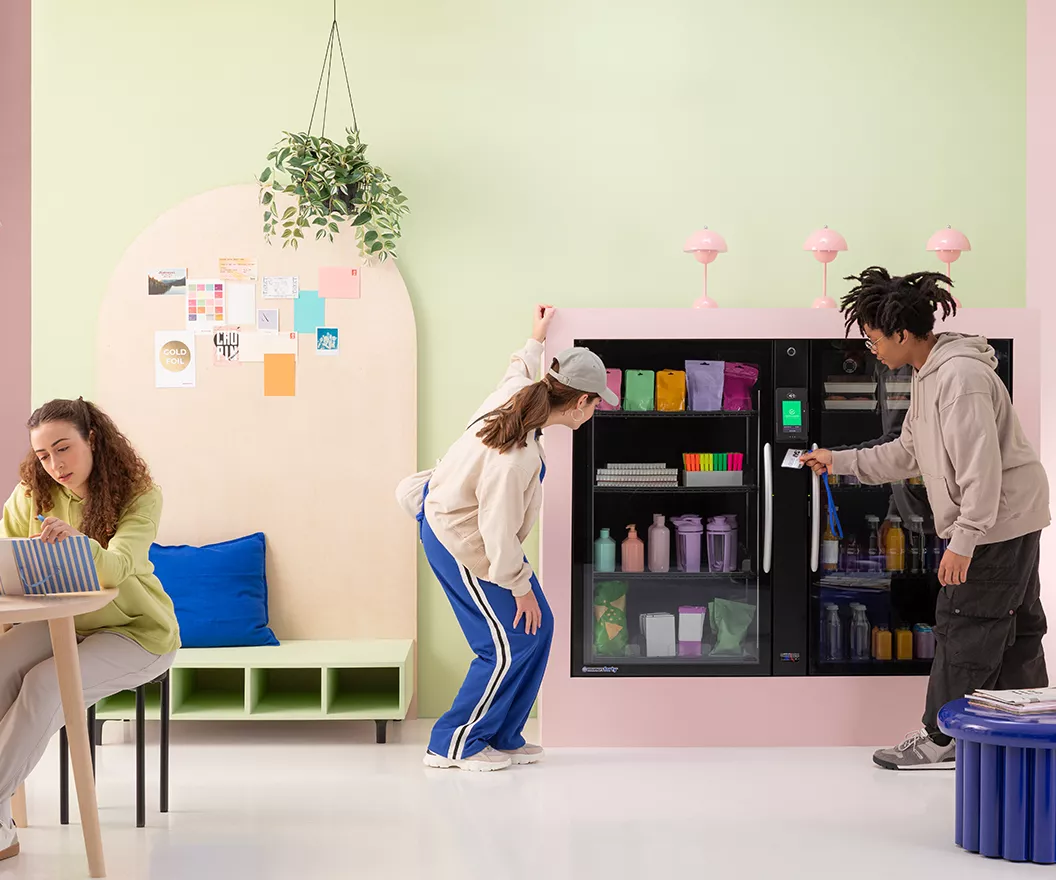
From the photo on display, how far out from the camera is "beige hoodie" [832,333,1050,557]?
3.48m

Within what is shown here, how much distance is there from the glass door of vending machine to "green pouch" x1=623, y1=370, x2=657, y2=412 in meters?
0.64

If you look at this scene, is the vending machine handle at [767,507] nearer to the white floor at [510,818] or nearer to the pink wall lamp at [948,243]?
the white floor at [510,818]

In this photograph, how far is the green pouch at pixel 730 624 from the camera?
4.12m

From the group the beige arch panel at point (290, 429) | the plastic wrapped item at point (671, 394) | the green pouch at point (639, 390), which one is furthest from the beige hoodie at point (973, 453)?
the beige arch panel at point (290, 429)

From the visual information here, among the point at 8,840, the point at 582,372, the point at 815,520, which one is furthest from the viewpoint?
the point at 815,520

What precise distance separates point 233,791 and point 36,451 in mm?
1362

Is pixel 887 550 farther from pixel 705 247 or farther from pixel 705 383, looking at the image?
pixel 705 247

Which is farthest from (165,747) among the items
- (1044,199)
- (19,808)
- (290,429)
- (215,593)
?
(1044,199)

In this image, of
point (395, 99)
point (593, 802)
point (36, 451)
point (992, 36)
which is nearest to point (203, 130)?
point (395, 99)

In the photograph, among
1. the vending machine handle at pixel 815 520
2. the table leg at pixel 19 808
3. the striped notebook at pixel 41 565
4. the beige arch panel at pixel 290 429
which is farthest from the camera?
the beige arch panel at pixel 290 429

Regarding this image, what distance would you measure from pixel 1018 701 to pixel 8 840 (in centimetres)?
290

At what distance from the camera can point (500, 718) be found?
3.78 m

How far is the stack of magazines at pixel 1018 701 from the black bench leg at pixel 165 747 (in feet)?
8.13

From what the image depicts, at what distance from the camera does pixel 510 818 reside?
3.25 meters
